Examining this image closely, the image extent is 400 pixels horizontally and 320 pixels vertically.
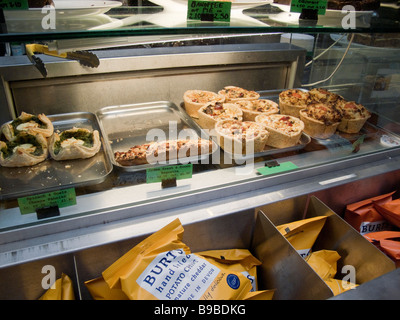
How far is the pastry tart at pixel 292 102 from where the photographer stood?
6.68 feet

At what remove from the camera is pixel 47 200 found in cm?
112

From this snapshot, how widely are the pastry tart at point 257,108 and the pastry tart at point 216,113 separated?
69 mm

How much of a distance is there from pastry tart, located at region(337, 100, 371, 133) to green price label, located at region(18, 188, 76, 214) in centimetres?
153

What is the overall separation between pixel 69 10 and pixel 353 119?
1568mm

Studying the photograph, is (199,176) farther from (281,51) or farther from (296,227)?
(281,51)

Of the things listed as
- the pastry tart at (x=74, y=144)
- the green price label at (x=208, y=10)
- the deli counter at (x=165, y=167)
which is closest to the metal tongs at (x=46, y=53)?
the deli counter at (x=165, y=167)

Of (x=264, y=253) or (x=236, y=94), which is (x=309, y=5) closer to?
(x=236, y=94)

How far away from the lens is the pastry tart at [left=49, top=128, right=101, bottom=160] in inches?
58.6

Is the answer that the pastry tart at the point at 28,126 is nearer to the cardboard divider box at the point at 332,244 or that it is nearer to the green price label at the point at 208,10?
the green price label at the point at 208,10

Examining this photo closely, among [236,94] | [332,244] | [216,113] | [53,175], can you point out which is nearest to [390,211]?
[332,244]

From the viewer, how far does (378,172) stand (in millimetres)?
1589

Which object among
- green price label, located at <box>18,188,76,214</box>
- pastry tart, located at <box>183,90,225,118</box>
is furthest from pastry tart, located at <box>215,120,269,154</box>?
green price label, located at <box>18,188,76,214</box>
